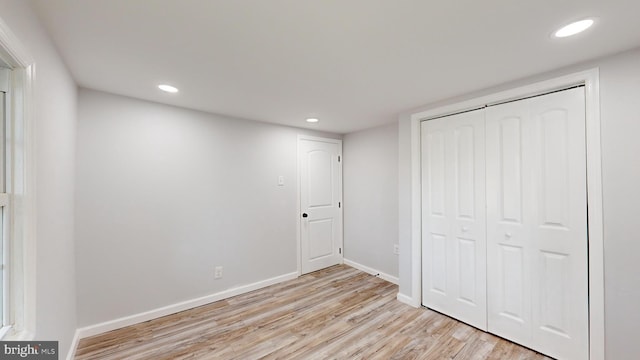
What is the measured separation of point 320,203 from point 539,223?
2669 millimetres

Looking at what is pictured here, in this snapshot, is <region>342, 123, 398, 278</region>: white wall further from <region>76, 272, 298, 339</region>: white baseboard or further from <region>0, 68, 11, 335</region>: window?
<region>0, 68, 11, 335</region>: window

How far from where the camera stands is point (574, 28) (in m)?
1.35

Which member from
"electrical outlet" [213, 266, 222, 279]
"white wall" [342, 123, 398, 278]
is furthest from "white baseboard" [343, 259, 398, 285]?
"electrical outlet" [213, 266, 222, 279]

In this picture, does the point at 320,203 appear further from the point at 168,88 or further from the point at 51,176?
the point at 51,176

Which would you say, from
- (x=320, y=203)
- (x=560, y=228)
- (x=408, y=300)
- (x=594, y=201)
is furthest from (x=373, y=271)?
(x=594, y=201)

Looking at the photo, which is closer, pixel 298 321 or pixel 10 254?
pixel 10 254

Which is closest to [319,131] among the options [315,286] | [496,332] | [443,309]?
[315,286]

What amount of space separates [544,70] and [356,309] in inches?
108

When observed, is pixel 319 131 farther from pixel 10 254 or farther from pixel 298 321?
pixel 10 254

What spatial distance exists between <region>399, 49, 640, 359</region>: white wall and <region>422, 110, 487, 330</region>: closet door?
750 mm

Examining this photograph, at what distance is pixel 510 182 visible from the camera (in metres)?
2.10

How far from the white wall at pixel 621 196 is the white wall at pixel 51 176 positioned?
322cm

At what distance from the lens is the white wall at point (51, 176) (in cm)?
119

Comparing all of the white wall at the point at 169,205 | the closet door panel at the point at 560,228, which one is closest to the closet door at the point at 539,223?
the closet door panel at the point at 560,228
